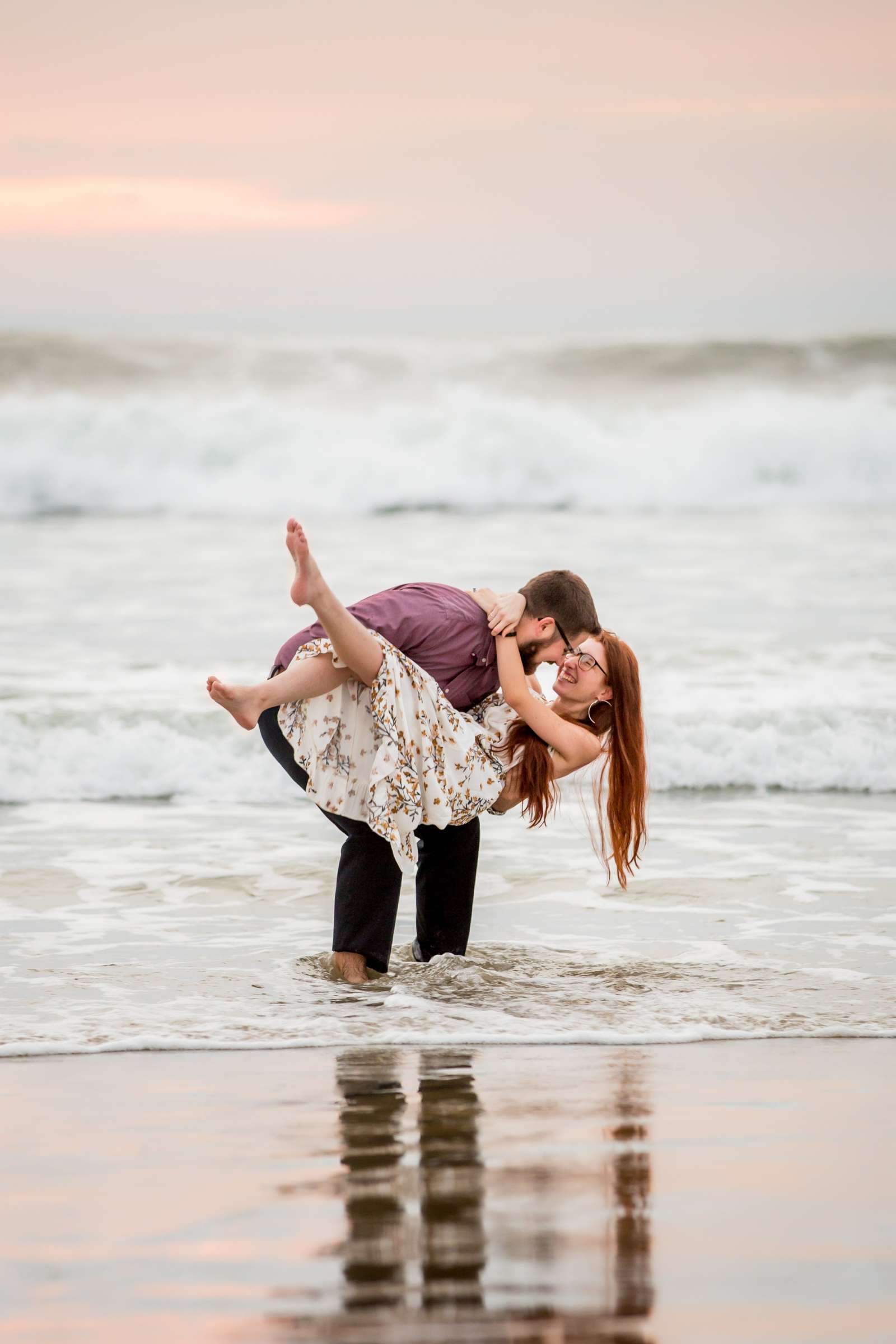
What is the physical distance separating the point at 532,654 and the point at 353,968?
1122mm

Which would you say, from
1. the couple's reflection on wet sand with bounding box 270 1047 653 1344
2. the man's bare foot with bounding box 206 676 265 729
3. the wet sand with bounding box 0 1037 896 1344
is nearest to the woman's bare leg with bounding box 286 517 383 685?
the man's bare foot with bounding box 206 676 265 729

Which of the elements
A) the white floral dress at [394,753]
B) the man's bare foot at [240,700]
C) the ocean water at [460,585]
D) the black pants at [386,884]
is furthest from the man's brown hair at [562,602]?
the ocean water at [460,585]

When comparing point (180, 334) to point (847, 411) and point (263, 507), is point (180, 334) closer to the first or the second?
point (263, 507)

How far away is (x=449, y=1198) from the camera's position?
8.52 feet

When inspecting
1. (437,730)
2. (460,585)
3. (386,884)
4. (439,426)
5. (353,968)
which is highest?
(439,426)

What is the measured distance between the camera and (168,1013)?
13.8 feet

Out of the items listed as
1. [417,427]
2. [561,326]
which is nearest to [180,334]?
[417,427]

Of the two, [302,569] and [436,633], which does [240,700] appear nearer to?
[302,569]

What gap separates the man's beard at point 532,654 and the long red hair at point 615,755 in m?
0.18

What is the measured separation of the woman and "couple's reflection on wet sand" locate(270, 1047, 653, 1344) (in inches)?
44.2

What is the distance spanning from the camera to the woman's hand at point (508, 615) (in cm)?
452

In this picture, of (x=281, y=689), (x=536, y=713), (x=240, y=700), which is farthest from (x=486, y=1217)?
(x=536, y=713)

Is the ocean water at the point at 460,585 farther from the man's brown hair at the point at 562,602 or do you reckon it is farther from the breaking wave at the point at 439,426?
the man's brown hair at the point at 562,602

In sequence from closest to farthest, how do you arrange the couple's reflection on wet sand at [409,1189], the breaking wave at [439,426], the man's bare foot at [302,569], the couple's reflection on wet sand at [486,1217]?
the couple's reflection on wet sand at [486,1217] → the couple's reflection on wet sand at [409,1189] → the man's bare foot at [302,569] → the breaking wave at [439,426]
